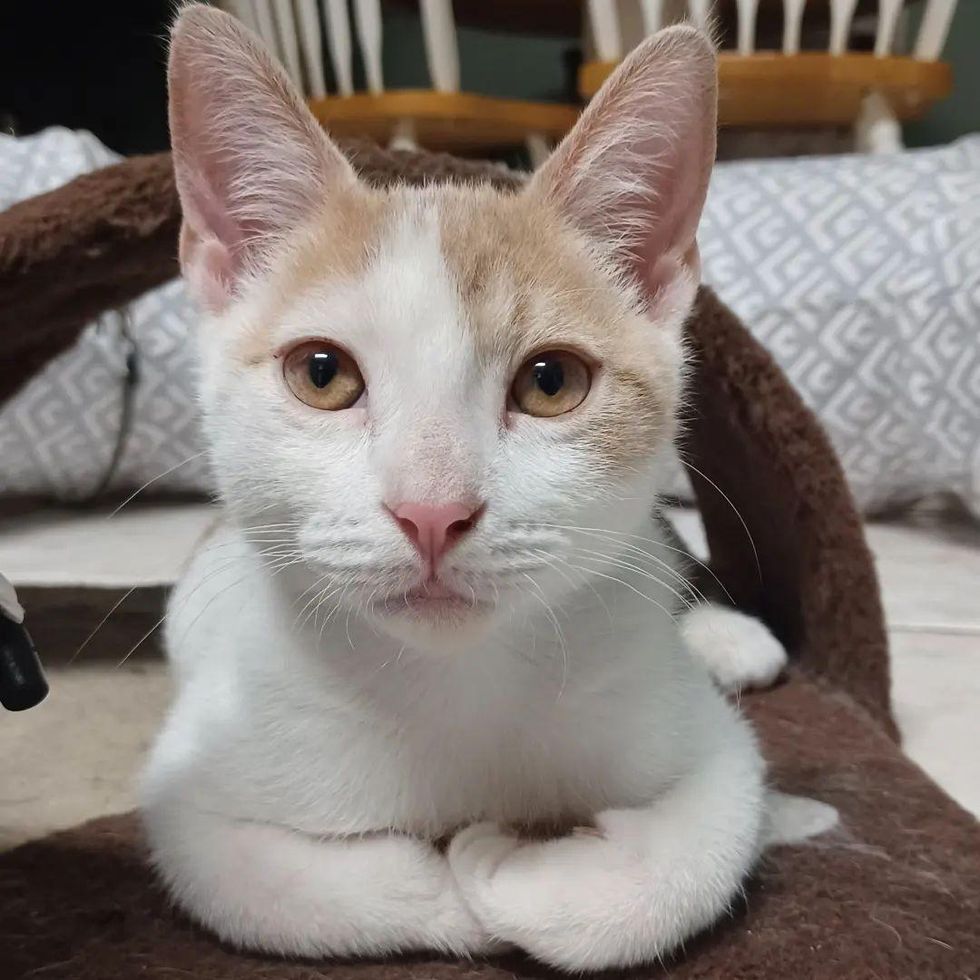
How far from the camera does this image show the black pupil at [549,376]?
0.58m

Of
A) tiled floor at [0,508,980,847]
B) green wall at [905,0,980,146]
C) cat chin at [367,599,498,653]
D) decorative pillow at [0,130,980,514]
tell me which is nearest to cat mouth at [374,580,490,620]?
cat chin at [367,599,498,653]

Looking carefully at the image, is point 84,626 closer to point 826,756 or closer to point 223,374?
point 223,374

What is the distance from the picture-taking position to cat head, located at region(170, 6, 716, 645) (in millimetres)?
516

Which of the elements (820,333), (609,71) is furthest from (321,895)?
(609,71)

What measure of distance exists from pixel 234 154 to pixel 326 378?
0.20m

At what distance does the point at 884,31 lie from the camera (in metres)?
1.89

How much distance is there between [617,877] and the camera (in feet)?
1.80

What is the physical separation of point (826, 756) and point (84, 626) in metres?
0.82

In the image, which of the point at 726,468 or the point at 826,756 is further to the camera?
the point at 726,468

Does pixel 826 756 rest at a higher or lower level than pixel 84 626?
higher

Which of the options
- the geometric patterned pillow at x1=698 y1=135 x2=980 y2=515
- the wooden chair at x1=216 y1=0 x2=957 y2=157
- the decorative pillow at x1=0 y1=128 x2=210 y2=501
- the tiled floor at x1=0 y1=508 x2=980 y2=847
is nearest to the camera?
the tiled floor at x1=0 y1=508 x2=980 y2=847

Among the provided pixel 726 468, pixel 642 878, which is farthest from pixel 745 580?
pixel 642 878

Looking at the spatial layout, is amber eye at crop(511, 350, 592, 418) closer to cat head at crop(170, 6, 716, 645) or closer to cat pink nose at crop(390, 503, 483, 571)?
cat head at crop(170, 6, 716, 645)

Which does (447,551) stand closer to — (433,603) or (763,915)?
(433,603)
